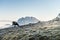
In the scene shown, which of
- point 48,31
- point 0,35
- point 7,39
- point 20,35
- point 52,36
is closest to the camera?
point 52,36

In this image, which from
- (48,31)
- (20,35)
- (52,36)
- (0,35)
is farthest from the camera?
(0,35)

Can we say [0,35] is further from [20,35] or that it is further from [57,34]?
[57,34]

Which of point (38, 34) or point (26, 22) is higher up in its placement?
point (26, 22)

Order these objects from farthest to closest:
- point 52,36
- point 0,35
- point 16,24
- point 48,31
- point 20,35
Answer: point 16,24, point 0,35, point 20,35, point 48,31, point 52,36

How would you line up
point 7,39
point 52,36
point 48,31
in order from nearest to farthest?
point 52,36
point 48,31
point 7,39

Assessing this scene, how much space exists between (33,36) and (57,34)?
26.1 inches

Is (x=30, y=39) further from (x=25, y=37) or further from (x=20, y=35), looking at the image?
(x=20, y=35)

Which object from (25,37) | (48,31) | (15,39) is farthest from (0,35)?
(48,31)

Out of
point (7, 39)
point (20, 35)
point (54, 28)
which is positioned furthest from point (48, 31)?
point (7, 39)

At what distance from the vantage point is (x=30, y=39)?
4.18m

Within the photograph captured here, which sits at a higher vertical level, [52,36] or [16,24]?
[16,24]

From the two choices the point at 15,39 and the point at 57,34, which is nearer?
the point at 57,34

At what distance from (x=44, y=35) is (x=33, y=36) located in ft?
1.03

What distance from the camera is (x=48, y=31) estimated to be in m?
4.33
